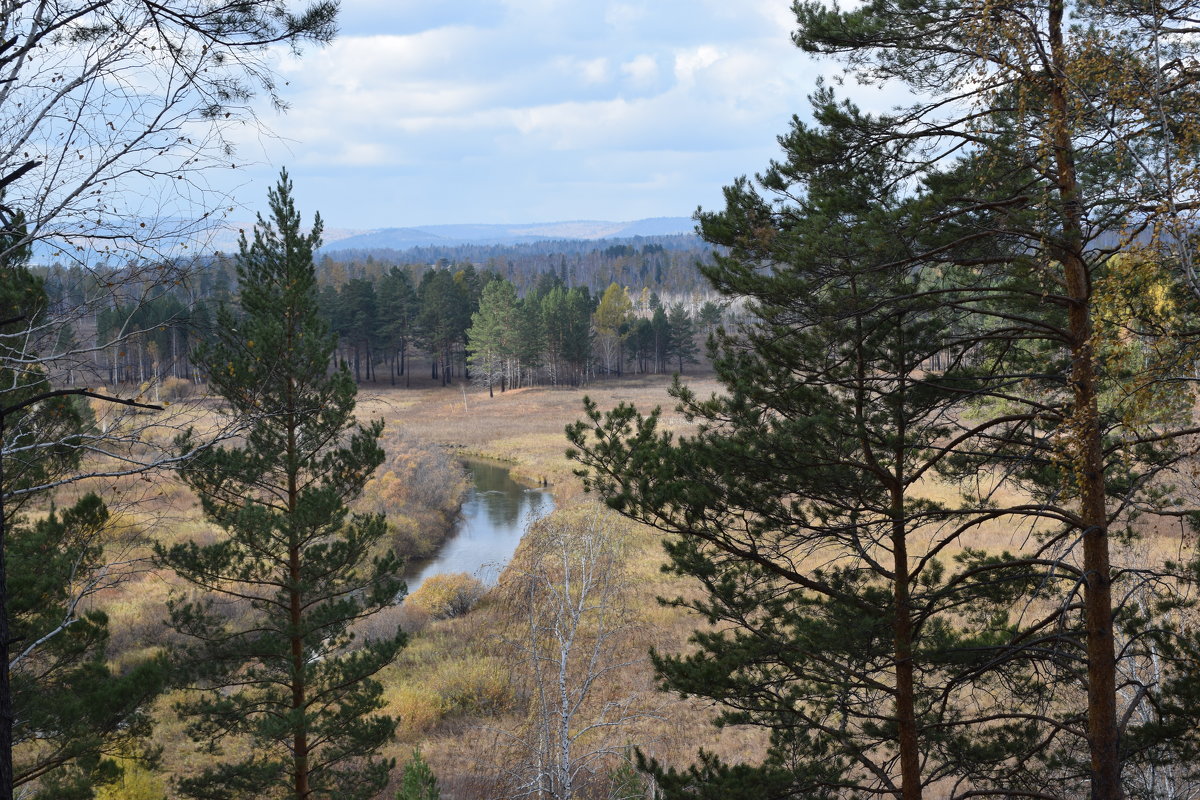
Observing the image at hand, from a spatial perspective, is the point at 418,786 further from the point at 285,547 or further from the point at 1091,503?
the point at 1091,503

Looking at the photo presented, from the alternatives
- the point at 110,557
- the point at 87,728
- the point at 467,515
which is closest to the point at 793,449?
the point at 87,728

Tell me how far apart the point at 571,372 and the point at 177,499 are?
45023mm

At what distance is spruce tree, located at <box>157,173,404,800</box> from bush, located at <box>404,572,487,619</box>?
10.8 metres

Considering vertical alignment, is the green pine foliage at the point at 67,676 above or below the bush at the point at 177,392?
below

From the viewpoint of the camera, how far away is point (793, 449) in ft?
24.8

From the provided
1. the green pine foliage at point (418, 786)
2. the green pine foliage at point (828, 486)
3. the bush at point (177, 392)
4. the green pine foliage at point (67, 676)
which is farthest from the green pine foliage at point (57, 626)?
the green pine foliage at point (828, 486)

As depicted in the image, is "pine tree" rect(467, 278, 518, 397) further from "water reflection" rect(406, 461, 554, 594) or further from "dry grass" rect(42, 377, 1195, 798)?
"dry grass" rect(42, 377, 1195, 798)

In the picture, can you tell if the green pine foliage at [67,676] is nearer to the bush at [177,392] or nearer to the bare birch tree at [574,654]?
the bush at [177,392]

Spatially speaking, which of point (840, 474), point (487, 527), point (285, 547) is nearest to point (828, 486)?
point (840, 474)

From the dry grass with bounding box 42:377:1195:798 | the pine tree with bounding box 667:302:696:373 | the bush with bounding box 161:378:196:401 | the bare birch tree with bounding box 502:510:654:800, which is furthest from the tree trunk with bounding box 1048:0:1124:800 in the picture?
the pine tree with bounding box 667:302:696:373

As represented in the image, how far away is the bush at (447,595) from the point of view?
2275 cm

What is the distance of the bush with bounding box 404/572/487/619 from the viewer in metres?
22.8

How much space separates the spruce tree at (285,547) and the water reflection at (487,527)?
10321mm

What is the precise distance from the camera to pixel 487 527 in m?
31.1
